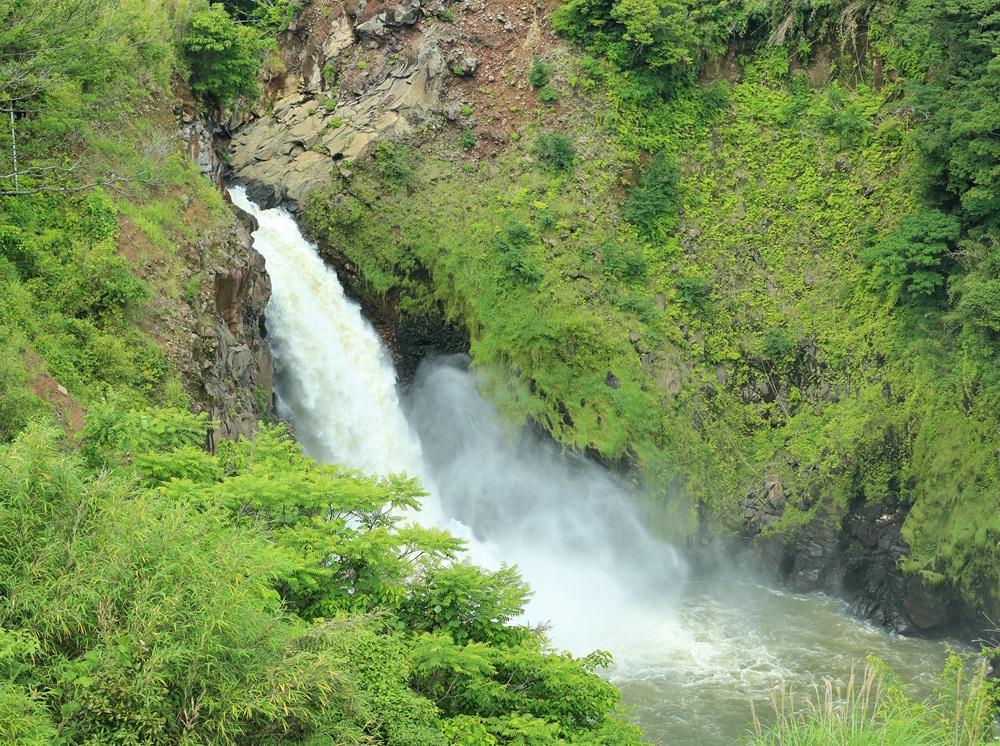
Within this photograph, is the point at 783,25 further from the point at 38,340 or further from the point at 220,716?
the point at 220,716

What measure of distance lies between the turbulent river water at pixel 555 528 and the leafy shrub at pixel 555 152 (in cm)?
587

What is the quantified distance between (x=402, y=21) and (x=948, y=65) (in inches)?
545

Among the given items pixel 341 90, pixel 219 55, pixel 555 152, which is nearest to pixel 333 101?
pixel 341 90

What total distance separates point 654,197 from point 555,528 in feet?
28.5

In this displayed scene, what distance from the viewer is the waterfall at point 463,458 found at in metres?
21.4

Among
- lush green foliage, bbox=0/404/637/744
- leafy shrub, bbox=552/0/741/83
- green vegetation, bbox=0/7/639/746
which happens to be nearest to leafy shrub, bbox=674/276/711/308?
leafy shrub, bbox=552/0/741/83

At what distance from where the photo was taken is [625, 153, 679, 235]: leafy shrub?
25.7 metres

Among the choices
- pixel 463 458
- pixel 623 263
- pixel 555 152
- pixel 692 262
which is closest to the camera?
pixel 463 458

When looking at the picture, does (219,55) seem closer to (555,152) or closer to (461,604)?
(555,152)

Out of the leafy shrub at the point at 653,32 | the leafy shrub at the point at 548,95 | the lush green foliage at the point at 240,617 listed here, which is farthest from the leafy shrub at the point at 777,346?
the lush green foliage at the point at 240,617

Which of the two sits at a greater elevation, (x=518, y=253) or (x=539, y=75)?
(x=539, y=75)

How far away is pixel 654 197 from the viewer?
1013 inches

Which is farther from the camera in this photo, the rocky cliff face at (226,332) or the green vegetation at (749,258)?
the green vegetation at (749,258)

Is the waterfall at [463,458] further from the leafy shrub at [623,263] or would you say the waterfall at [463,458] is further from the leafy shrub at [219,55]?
the leafy shrub at [623,263]
